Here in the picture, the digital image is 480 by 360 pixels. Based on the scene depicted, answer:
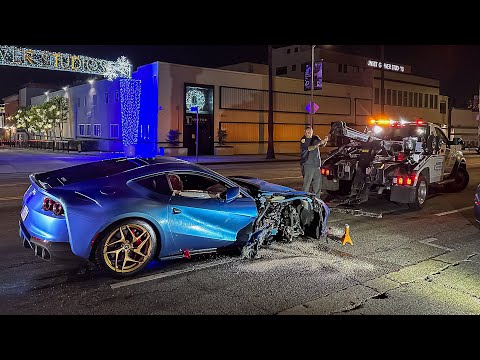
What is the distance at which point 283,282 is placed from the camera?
5539mm

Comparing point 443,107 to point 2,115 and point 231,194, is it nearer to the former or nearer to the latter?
point 231,194

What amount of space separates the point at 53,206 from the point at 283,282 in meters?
2.81

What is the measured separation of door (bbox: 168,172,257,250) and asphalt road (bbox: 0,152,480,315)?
35 cm

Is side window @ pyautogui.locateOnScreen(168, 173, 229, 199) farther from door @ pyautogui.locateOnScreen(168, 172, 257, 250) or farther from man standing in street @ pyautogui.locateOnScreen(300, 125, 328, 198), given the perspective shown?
man standing in street @ pyautogui.locateOnScreen(300, 125, 328, 198)

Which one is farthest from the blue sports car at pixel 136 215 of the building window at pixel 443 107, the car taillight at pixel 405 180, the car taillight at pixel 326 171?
the building window at pixel 443 107

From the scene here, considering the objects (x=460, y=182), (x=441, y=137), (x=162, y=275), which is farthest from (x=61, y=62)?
(x=162, y=275)

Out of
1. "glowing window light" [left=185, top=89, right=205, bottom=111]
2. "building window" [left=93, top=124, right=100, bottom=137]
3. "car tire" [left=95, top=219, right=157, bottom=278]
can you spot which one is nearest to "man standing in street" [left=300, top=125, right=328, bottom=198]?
"car tire" [left=95, top=219, right=157, bottom=278]

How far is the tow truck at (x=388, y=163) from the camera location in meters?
10.4

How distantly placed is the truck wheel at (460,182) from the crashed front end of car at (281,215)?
809 cm

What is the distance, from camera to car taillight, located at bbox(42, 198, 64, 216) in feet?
17.2

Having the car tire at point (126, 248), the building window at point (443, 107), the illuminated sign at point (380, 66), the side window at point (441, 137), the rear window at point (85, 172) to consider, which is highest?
the illuminated sign at point (380, 66)

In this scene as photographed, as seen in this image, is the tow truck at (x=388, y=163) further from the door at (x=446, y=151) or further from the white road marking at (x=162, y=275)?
the white road marking at (x=162, y=275)
